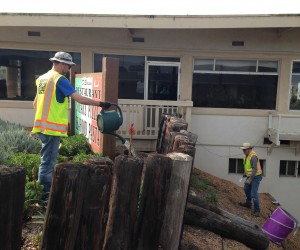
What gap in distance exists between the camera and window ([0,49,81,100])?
10.7 metres

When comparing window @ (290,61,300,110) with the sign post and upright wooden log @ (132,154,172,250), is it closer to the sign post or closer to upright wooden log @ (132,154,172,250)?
the sign post

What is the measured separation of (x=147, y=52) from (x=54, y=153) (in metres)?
6.80

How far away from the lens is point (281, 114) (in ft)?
34.6

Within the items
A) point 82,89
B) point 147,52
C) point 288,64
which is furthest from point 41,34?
point 288,64

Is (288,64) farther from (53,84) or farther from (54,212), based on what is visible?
(54,212)

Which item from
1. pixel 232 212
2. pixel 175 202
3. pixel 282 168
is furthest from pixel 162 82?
pixel 175 202

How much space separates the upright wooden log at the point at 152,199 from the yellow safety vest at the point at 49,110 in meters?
1.92

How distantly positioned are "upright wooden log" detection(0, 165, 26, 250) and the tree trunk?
9.17 feet

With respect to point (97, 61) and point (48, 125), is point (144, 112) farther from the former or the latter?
point (48, 125)

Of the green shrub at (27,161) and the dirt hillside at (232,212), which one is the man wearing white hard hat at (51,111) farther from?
the dirt hillside at (232,212)

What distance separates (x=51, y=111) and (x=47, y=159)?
629 mm

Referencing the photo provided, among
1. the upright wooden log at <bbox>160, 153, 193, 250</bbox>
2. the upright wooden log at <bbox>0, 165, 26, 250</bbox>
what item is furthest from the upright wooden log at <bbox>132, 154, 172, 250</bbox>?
the upright wooden log at <bbox>0, 165, 26, 250</bbox>

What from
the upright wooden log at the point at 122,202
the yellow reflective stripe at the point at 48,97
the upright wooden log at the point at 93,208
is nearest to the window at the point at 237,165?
A: the yellow reflective stripe at the point at 48,97

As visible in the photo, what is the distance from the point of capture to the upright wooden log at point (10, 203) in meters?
2.33
